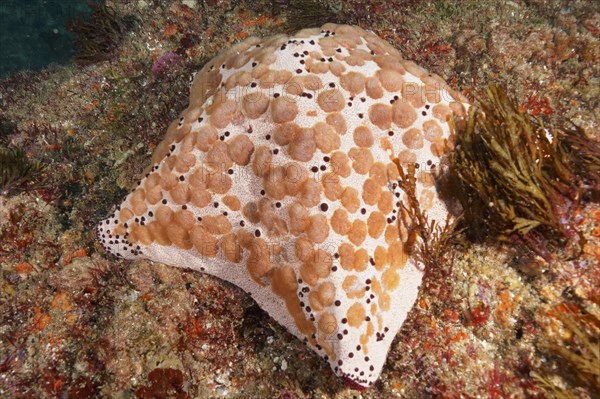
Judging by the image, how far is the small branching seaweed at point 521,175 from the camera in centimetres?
354

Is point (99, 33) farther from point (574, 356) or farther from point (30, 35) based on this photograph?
point (30, 35)

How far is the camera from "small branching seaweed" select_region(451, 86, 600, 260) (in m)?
3.54

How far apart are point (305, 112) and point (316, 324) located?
199cm

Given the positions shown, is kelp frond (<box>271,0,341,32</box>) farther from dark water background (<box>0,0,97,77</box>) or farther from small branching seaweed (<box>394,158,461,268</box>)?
dark water background (<box>0,0,97,77</box>)

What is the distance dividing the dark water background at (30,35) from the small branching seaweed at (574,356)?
22.7 meters

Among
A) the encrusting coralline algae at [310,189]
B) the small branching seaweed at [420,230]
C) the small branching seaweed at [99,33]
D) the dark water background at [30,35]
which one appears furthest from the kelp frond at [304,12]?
the dark water background at [30,35]

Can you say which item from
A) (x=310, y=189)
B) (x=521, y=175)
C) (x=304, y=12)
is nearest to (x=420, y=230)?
(x=521, y=175)

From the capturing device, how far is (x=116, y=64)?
23.8 ft

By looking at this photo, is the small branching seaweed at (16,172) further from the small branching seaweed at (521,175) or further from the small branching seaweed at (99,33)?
the small branching seaweed at (521,175)

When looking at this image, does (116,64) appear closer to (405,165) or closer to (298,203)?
(298,203)

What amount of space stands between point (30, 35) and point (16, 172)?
18832 mm

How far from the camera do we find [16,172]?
5.47m

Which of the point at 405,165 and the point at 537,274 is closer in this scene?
the point at 537,274

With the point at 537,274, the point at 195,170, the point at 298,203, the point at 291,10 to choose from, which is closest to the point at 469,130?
→ the point at 537,274
